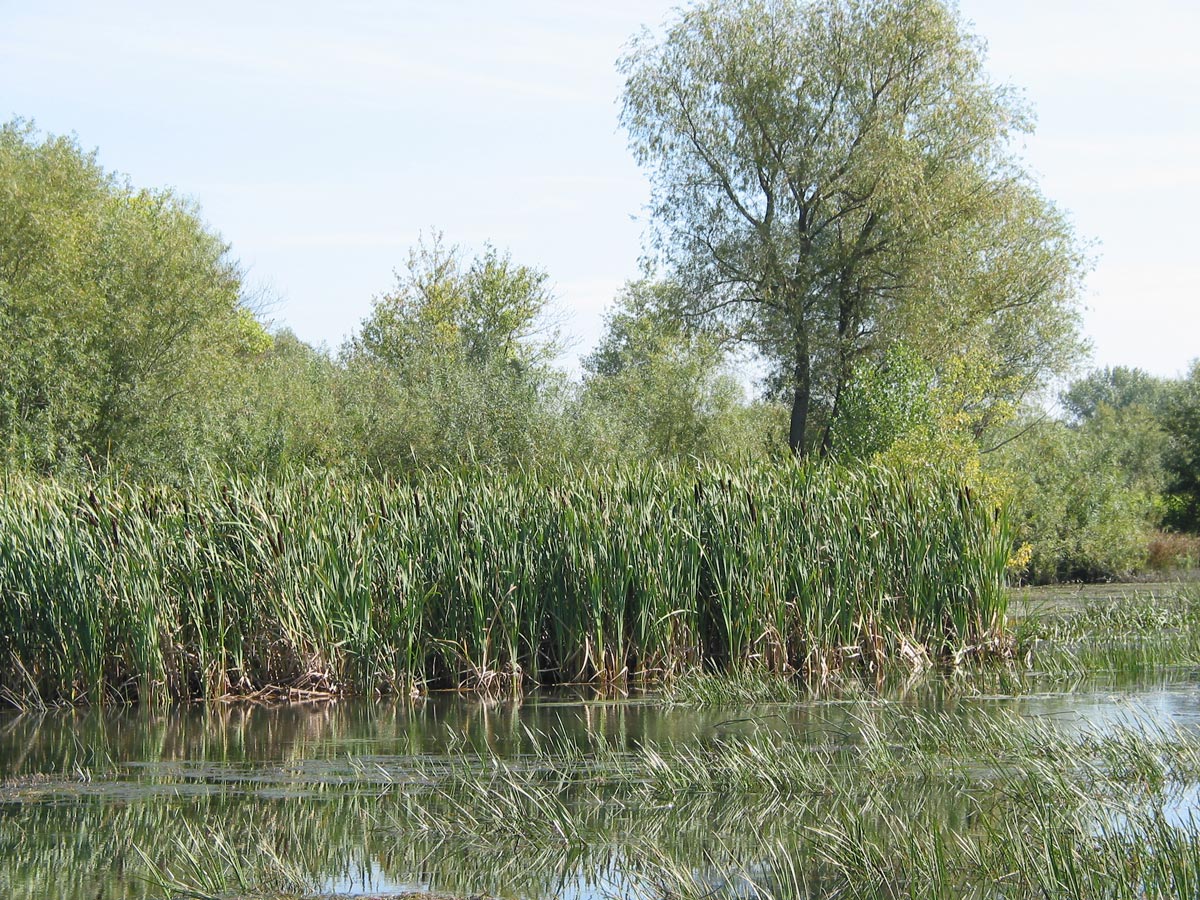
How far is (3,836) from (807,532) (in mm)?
8308

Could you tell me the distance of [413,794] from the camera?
789cm

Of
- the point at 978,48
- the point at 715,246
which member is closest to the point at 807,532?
the point at 715,246

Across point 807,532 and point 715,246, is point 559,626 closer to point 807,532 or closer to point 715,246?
point 807,532

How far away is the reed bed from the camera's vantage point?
12.1 m

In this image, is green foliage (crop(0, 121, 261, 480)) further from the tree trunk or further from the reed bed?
the tree trunk

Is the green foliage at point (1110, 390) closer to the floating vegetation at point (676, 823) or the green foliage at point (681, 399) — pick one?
the green foliage at point (681, 399)

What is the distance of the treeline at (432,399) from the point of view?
2381 centimetres

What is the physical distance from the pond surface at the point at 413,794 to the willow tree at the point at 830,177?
17240 millimetres

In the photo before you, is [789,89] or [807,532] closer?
[807,532]

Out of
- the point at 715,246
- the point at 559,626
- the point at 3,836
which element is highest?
the point at 715,246

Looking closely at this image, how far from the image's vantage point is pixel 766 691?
37.3ft

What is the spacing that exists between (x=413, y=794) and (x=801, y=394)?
22.7 meters

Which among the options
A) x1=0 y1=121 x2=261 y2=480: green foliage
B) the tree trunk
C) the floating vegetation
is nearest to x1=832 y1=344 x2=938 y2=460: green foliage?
the tree trunk

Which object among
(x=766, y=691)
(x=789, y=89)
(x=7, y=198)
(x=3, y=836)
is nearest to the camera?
(x=3, y=836)
